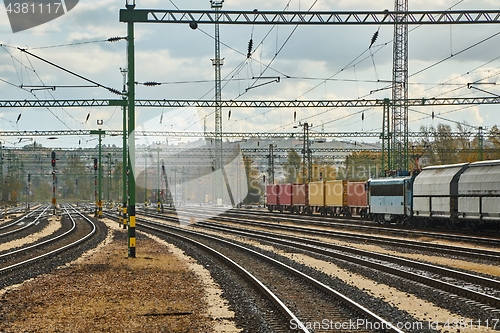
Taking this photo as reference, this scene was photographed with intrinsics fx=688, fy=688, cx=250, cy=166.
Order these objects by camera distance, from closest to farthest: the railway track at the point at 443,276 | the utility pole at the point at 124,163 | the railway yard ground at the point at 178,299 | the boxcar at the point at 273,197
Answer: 1. the railway yard ground at the point at 178,299
2. the railway track at the point at 443,276
3. the utility pole at the point at 124,163
4. the boxcar at the point at 273,197

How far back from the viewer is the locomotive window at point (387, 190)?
142ft

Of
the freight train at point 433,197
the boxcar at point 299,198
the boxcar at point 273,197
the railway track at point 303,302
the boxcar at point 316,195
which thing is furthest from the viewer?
the boxcar at point 273,197

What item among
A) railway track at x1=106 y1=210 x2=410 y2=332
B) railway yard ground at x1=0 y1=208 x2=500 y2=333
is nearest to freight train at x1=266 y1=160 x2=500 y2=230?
railway yard ground at x1=0 y1=208 x2=500 y2=333

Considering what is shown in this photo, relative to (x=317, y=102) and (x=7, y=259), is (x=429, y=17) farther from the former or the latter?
(x=317, y=102)

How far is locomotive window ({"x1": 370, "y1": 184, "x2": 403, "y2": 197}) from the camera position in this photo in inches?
1701

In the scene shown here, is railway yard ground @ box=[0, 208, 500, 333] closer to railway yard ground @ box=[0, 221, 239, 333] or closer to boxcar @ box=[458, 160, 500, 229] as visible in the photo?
railway yard ground @ box=[0, 221, 239, 333]

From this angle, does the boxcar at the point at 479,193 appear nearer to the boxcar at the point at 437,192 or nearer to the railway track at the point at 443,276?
the boxcar at the point at 437,192

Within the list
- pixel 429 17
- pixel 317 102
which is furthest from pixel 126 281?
pixel 317 102

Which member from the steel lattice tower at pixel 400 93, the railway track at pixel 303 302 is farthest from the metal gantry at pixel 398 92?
the railway track at pixel 303 302

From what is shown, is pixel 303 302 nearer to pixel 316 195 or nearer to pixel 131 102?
pixel 131 102

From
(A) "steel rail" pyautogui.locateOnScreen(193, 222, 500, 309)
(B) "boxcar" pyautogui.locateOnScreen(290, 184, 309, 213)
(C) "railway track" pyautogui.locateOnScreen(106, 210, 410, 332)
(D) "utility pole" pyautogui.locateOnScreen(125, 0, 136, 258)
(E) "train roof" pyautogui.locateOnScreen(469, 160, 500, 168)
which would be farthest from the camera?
(B) "boxcar" pyautogui.locateOnScreen(290, 184, 309, 213)

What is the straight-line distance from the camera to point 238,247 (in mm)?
29203

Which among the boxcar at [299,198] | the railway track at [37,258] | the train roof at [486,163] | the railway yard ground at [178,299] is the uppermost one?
the train roof at [486,163]

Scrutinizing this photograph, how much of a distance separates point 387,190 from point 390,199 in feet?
2.50
